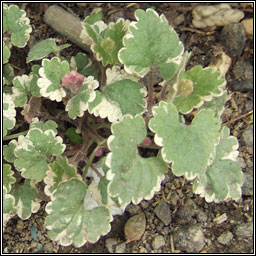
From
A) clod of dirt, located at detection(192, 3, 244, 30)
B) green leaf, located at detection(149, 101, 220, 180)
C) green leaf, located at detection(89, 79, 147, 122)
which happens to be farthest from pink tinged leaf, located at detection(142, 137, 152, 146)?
clod of dirt, located at detection(192, 3, 244, 30)

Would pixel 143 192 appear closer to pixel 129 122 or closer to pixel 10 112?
pixel 129 122

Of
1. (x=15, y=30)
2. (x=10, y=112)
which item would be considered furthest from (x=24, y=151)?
(x=15, y=30)

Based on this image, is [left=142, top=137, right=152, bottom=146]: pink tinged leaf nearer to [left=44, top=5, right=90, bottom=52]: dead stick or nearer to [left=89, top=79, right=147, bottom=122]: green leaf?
[left=89, top=79, right=147, bottom=122]: green leaf

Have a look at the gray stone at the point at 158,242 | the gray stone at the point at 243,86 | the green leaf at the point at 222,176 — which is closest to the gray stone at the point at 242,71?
the gray stone at the point at 243,86

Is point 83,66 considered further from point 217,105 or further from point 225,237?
point 225,237

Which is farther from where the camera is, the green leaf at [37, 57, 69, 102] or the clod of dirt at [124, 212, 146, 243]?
the clod of dirt at [124, 212, 146, 243]

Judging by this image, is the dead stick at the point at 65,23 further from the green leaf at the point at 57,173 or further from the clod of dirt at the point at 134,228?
the clod of dirt at the point at 134,228
